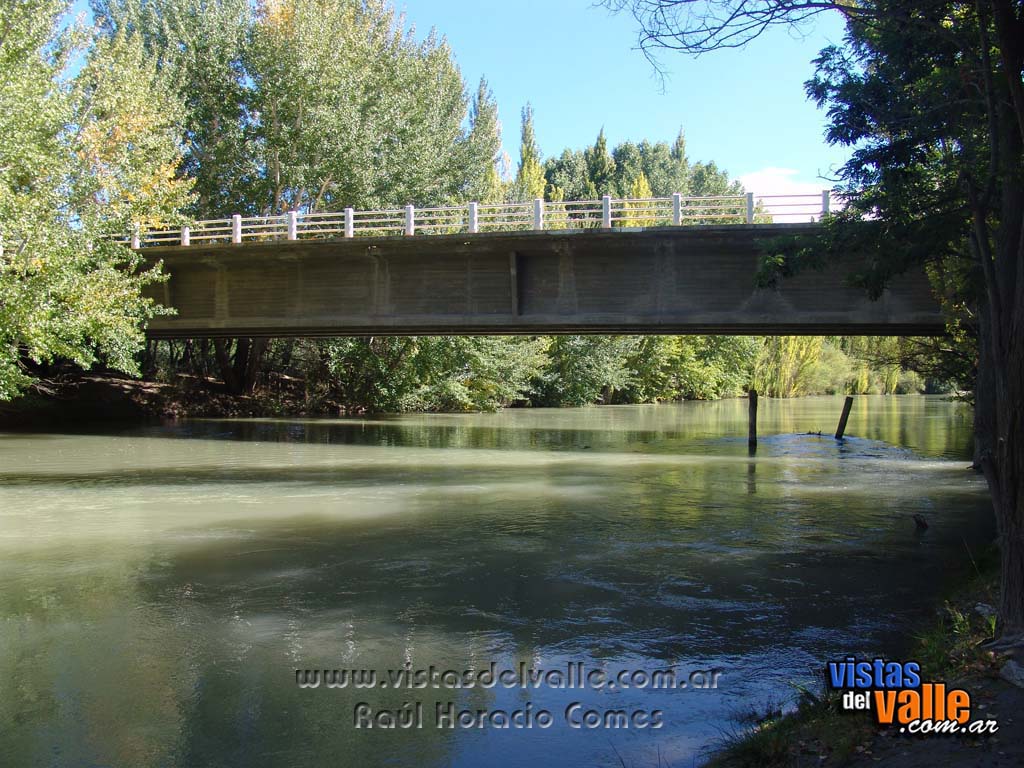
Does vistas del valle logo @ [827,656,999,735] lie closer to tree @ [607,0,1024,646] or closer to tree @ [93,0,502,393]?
tree @ [607,0,1024,646]

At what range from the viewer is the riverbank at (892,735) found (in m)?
4.37

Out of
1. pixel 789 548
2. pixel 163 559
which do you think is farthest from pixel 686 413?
pixel 163 559

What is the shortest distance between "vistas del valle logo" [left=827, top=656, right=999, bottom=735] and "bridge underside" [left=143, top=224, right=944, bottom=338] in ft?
56.1

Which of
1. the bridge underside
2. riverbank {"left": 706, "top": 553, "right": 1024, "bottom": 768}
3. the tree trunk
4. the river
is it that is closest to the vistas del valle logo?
riverbank {"left": 706, "top": 553, "right": 1024, "bottom": 768}

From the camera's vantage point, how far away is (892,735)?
4715mm

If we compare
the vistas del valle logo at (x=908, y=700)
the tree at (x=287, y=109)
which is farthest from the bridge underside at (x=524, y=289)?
the vistas del valle logo at (x=908, y=700)

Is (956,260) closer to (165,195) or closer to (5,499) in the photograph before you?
(5,499)

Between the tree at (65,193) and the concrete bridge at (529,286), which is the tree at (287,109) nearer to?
the tree at (65,193)

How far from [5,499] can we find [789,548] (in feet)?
46.3

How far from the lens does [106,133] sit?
85.8 feet

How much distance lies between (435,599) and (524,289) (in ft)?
55.1

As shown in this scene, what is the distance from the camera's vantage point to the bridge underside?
22.5 meters

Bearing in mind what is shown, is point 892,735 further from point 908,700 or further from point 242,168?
point 242,168

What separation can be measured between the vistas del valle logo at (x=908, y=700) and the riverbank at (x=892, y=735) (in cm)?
6
